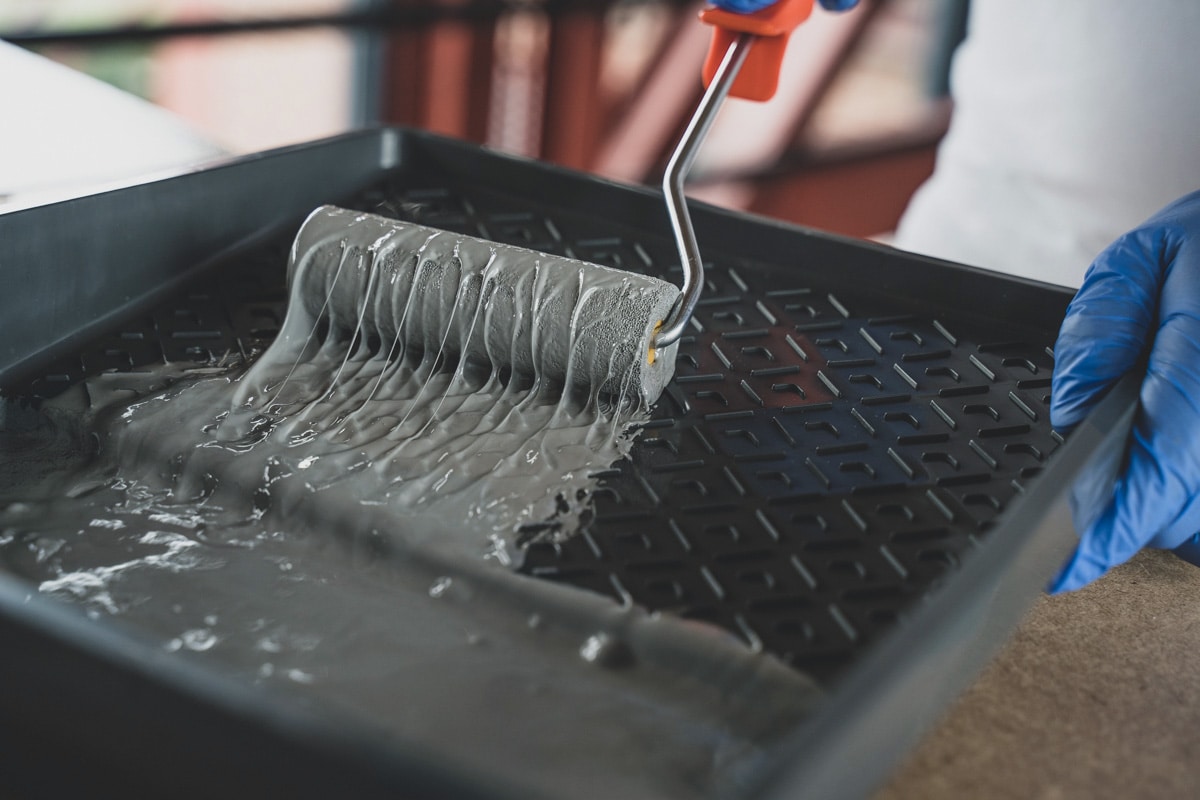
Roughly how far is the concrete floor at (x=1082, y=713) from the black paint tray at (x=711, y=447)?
0.20 feet

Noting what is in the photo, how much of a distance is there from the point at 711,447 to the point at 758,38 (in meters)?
0.40

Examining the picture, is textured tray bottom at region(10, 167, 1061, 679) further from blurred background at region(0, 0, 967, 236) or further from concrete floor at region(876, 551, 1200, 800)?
blurred background at region(0, 0, 967, 236)

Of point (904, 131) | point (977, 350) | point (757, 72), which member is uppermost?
point (757, 72)

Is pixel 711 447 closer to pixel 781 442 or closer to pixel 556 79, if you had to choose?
pixel 781 442

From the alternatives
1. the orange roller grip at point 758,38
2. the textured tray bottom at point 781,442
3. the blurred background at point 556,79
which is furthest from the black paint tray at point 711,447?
the blurred background at point 556,79

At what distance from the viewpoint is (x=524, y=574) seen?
74 cm

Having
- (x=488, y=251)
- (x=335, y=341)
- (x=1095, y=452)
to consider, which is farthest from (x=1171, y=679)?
(x=335, y=341)

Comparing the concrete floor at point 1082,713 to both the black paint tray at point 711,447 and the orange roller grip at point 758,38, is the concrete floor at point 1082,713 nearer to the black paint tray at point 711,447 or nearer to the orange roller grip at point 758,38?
the black paint tray at point 711,447

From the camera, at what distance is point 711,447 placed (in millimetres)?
873

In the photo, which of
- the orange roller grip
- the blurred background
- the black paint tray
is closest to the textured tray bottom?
the black paint tray

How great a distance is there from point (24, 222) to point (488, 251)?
380 millimetres

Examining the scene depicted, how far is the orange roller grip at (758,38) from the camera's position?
98 centimetres

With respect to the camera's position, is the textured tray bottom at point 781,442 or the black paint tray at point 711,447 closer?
the black paint tray at point 711,447

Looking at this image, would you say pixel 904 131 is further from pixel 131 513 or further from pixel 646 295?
pixel 131 513
